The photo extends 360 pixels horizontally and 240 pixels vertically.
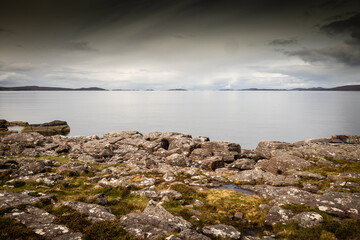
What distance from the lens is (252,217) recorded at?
15602 millimetres

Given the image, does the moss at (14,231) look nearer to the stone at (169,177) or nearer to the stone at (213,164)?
the stone at (169,177)

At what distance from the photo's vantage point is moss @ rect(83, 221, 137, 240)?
31.7ft

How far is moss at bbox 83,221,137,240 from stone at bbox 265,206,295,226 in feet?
35.0

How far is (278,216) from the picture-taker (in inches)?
574

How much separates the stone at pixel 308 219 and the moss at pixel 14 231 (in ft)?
52.1

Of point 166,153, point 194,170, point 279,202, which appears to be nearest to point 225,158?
point 194,170

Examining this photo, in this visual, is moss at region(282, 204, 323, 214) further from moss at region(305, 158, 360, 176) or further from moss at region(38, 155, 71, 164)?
moss at region(38, 155, 71, 164)

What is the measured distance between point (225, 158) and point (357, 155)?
2084 cm

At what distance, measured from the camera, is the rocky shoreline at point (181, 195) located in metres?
10.9

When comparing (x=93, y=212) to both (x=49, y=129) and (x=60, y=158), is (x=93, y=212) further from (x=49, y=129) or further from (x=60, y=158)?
(x=49, y=129)

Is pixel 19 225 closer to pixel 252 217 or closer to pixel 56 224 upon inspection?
pixel 56 224

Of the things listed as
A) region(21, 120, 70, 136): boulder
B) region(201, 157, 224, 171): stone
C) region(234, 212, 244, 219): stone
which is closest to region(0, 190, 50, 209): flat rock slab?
region(234, 212, 244, 219): stone

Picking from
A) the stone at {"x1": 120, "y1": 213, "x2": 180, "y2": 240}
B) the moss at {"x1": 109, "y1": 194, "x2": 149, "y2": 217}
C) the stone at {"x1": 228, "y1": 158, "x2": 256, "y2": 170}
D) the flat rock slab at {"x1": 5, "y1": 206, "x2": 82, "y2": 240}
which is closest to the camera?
the flat rock slab at {"x1": 5, "y1": 206, "x2": 82, "y2": 240}

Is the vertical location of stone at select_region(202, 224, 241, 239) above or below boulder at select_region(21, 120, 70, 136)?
above
